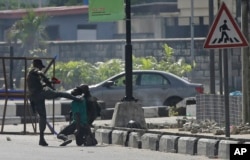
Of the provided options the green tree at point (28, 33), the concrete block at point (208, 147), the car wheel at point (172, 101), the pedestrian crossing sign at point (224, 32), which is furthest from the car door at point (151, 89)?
the green tree at point (28, 33)

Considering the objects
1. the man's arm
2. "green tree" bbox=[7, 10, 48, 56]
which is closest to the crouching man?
the man's arm

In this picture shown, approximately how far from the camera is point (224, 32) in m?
18.3

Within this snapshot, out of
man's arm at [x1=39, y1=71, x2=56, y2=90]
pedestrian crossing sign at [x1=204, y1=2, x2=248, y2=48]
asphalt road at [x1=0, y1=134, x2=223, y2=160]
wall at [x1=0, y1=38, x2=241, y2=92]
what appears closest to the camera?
pedestrian crossing sign at [x1=204, y1=2, x2=248, y2=48]

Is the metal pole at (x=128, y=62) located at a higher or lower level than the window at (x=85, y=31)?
lower

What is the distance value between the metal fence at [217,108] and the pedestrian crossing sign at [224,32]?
4.24m

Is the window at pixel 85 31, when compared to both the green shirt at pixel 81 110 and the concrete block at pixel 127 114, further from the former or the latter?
the green shirt at pixel 81 110

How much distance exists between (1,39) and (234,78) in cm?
3064

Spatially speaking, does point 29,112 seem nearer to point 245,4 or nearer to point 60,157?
point 245,4

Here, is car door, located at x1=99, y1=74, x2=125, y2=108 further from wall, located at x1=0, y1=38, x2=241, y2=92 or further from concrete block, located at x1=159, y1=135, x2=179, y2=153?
wall, located at x1=0, y1=38, x2=241, y2=92

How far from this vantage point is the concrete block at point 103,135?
2209cm

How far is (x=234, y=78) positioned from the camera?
5003cm

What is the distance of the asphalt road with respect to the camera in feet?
60.0

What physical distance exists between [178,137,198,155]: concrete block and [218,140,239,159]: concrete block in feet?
3.03

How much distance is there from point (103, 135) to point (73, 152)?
107 inches
